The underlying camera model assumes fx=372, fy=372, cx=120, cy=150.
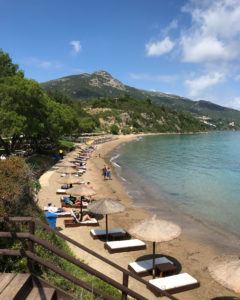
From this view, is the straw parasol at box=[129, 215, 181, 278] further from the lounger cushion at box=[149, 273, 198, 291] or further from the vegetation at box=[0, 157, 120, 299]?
the vegetation at box=[0, 157, 120, 299]

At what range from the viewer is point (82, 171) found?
47688 mm

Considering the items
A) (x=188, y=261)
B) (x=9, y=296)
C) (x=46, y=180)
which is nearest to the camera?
(x=9, y=296)

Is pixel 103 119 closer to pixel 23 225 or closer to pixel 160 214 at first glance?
pixel 160 214

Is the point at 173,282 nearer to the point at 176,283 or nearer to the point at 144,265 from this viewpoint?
the point at 176,283

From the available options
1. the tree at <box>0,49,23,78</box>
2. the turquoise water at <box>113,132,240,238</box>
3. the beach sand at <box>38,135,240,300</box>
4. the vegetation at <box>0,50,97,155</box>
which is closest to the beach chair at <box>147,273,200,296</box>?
the beach sand at <box>38,135,240,300</box>

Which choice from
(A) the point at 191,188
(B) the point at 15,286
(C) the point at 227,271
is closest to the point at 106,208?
(C) the point at 227,271

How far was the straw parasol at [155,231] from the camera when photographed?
16.0 m

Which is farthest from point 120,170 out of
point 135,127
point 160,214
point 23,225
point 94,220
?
point 135,127

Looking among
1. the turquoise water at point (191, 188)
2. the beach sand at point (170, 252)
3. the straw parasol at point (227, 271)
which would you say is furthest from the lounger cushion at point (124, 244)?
the turquoise water at point (191, 188)

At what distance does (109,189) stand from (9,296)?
3411 centimetres

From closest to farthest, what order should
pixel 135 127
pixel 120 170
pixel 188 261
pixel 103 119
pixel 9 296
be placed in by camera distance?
1. pixel 9 296
2. pixel 188 261
3. pixel 120 170
4. pixel 103 119
5. pixel 135 127

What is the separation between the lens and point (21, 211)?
974 cm

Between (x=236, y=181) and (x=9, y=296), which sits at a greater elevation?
(x=9, y=296)

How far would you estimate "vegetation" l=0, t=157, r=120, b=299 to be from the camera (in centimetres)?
738
